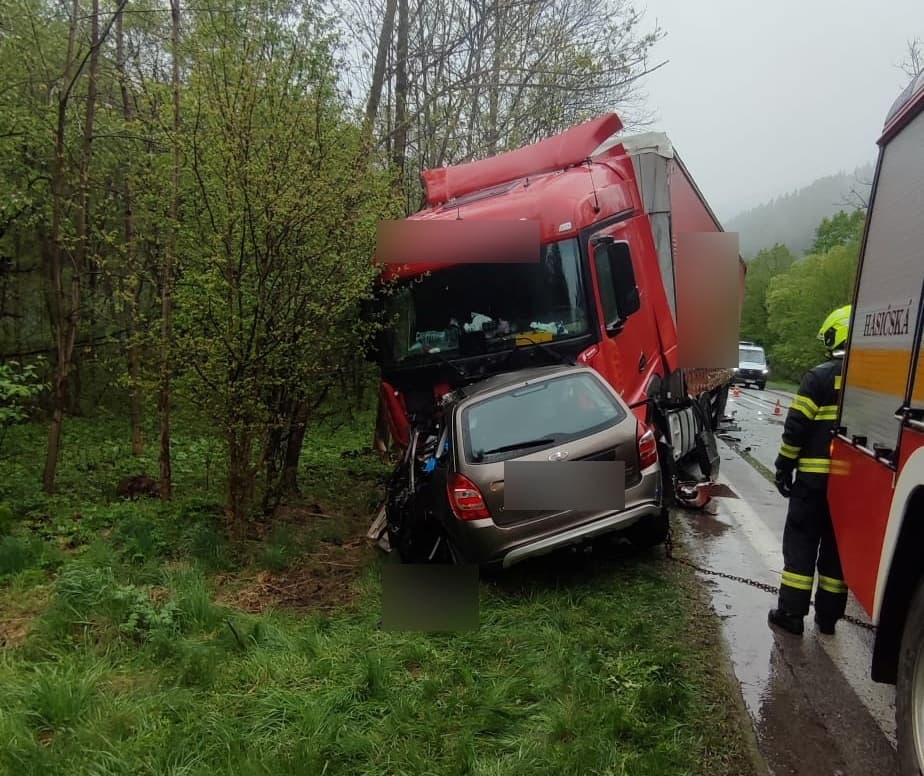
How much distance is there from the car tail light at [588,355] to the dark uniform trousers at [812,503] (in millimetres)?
1972

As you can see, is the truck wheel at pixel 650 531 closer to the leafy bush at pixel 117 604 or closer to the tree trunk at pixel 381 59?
the leafy bush at pixel 117 604

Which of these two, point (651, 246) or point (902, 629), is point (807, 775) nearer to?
point (902, 629)

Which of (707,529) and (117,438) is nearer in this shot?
(707,529)

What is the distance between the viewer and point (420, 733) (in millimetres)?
2941

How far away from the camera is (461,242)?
5.95m

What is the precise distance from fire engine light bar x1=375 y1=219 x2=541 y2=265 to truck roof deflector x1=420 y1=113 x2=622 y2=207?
134 cm

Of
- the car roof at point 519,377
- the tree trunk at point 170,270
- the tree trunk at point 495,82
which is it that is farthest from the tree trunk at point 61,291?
the tree trunk at point 495,82

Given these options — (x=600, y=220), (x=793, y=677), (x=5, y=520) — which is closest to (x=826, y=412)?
(x=793, y=677)

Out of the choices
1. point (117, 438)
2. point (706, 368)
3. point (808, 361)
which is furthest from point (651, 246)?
point (808, 361)

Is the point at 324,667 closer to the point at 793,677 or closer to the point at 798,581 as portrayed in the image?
the point at 793,677

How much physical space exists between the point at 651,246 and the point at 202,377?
413 cm

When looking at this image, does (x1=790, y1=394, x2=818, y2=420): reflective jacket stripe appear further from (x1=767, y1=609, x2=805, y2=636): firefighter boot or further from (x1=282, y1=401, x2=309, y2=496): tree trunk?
(x1=282, y1=401, x2=309, y2=496): tree trunk

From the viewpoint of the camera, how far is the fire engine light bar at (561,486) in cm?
437

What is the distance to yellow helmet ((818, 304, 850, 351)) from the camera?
3725 mm
